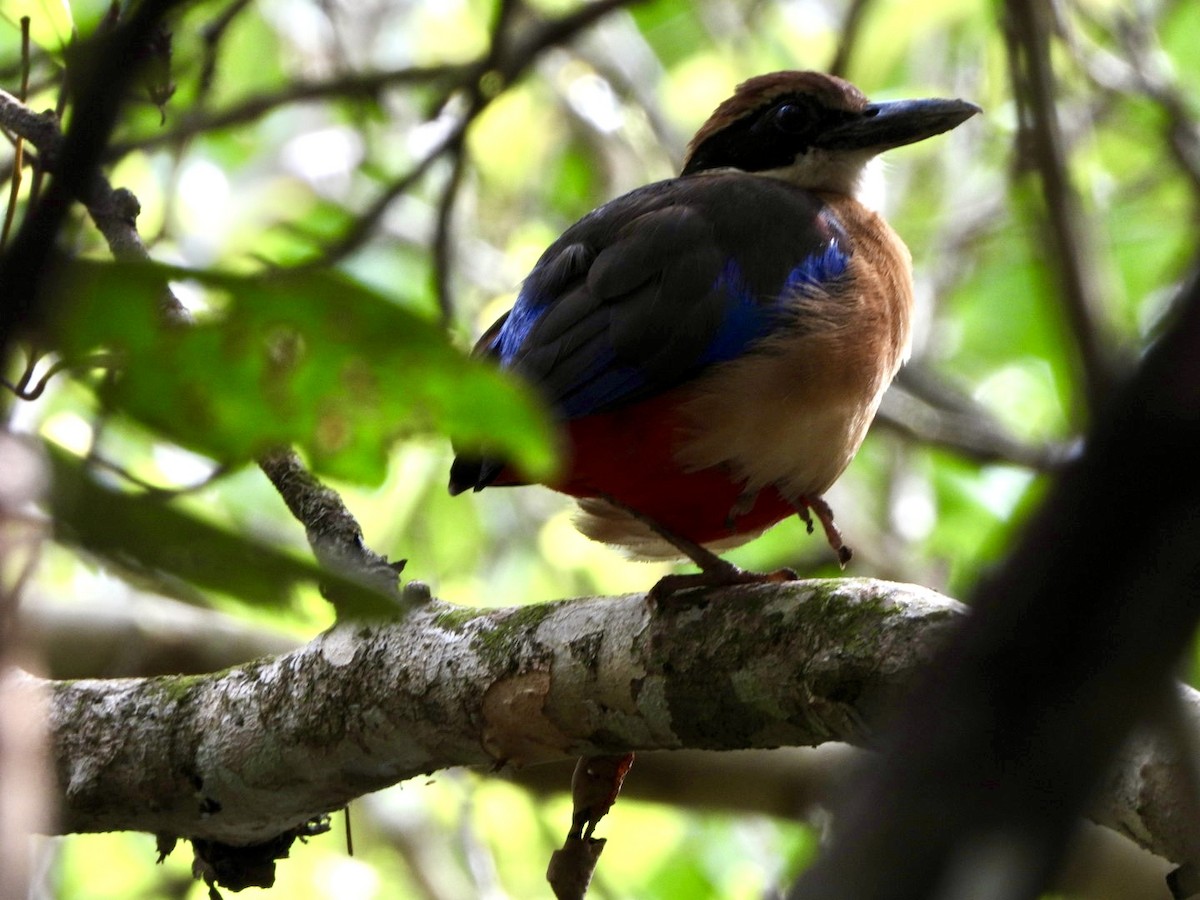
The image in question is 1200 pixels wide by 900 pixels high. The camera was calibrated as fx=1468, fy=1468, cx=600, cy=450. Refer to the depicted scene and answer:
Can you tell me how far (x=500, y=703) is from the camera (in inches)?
102

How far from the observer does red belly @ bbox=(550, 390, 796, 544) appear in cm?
314

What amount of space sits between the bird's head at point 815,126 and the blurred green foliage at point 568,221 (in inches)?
8.8

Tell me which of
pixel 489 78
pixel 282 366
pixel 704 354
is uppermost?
pixel 489 78

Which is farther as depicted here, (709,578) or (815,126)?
(815,126)

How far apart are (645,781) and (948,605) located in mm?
2301

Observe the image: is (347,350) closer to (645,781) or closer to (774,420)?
(774,420)

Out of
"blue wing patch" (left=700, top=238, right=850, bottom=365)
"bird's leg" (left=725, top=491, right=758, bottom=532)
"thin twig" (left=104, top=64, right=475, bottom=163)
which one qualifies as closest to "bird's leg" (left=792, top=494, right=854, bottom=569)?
"bird's leg" (left=725, top=491, right=758, bottom=532)

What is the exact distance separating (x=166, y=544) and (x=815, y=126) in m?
3.52

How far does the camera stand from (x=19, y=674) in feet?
10.0

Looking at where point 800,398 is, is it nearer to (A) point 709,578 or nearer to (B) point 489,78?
(A) point 709,578

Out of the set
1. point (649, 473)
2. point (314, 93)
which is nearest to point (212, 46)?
point (314, 93)

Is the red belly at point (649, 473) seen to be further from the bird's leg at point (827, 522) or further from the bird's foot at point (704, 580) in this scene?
the bird's foot at point (704, 580)

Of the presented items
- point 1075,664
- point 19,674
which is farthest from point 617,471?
point 1075,664

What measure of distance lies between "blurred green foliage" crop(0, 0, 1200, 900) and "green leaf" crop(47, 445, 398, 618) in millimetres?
2792
